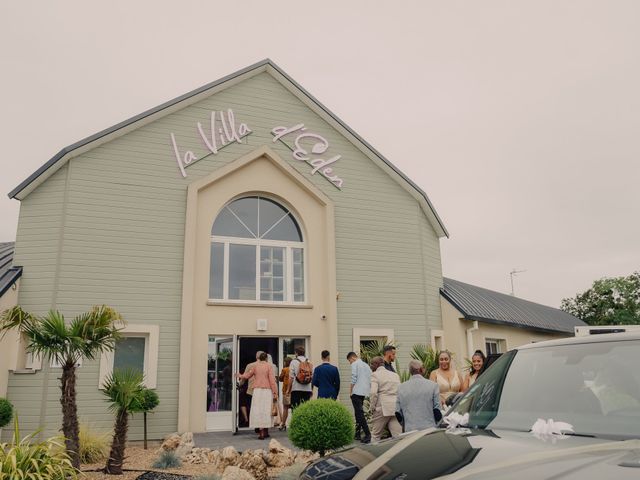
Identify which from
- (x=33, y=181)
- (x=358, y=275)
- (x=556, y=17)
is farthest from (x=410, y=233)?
(x=33, y=181)

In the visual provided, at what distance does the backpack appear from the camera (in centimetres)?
1149

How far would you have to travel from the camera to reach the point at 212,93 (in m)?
14.1

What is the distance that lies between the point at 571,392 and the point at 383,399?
5.79 metres

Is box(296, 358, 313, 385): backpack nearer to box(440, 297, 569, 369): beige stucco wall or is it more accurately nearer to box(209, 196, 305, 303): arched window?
box(209, 196, 305, 303): arched window

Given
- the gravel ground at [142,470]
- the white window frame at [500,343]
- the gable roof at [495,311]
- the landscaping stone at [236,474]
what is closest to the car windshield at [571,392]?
the landscaping stone at [236,474]

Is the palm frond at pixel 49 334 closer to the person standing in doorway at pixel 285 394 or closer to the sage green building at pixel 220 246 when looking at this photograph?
the sage green building at pixel 220 246

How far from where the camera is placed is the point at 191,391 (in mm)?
12125

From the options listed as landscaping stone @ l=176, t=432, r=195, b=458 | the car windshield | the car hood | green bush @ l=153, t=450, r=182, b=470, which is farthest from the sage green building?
the car hood

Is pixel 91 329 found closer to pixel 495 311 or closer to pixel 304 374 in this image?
pixel 304 374

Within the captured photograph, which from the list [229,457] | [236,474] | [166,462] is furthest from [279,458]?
[166,462]

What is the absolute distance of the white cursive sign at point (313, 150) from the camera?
14.7 m

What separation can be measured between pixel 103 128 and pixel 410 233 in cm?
942

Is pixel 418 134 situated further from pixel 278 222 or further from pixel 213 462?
pixel 213 462

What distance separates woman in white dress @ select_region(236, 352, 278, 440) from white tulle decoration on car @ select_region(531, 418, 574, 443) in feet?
30.2
